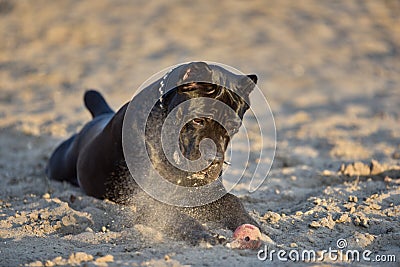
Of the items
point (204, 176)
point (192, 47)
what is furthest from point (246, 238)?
point (192, 47)

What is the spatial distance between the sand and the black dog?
0.46 ft

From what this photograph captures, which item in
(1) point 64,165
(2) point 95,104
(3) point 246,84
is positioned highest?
(3) point 246,84

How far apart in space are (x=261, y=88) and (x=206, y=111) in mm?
6984

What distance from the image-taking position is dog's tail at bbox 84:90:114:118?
570 cm

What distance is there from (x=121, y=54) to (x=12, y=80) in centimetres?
236

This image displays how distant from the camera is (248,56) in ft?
39.3

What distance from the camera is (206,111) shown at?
137 inches

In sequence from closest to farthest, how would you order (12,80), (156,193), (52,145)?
(156,193)
(52,145)
(12,80)

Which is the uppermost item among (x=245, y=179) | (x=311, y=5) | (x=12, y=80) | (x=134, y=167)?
(x=311, y=5)

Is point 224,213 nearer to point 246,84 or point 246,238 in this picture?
point 246,238

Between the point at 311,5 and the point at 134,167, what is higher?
the point at 311,5

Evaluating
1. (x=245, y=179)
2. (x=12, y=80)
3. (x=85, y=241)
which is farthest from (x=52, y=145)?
(x=12, y=80)

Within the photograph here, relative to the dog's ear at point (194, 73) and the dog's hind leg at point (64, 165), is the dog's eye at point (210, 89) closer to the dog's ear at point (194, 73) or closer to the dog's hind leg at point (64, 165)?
the dog's ear at point (194, 73)

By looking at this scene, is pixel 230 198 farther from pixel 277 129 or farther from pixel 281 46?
pixel 281 46
